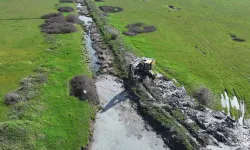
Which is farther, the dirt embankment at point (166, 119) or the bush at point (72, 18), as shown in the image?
the bush at point (72, 18)

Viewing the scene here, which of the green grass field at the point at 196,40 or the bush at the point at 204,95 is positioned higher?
the bush at the point at 204,95

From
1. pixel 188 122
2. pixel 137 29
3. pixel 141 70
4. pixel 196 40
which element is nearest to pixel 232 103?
pixel 188 122

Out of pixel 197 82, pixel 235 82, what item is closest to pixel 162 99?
pixel 197 82

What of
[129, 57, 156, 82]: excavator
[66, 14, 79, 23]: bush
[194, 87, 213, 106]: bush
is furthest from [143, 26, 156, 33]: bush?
[194, 87, 213, 106]: bush

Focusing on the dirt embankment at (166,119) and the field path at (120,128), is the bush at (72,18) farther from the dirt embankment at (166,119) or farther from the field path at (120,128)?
the field path at (120,128)

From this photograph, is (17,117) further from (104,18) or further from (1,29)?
(104,18)

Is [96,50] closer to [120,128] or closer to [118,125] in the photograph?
[118,125]

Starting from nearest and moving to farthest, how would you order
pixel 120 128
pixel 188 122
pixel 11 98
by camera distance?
1. pixel 120 128
2. pixel 188 122
3. pixel 11 98

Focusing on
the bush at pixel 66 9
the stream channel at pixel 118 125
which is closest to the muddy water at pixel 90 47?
the bush at pixel 66 9
